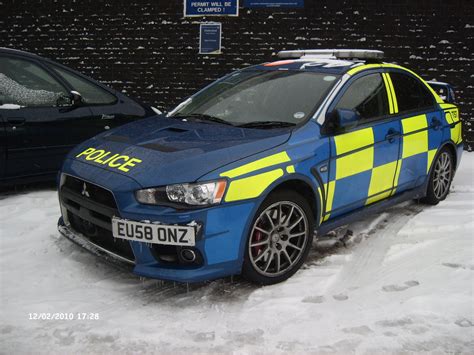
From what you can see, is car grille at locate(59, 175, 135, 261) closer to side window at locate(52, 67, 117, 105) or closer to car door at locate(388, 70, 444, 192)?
side window at locate(52, 67, 117, 105)

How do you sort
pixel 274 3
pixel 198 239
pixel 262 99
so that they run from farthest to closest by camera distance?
pixel 274 3 < pixel 262 99 < pixel 198 239

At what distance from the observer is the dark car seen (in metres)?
4.98

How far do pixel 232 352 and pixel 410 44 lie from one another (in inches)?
262

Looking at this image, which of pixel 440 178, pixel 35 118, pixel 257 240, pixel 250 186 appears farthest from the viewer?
pixel 440 178

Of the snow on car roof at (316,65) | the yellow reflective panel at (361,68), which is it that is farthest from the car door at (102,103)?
the yellow reflective panel at (361,68)

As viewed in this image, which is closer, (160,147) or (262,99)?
(160,147)

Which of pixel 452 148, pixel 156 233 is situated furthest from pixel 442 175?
pixel 156 233

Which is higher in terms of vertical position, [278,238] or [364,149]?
[364,149]

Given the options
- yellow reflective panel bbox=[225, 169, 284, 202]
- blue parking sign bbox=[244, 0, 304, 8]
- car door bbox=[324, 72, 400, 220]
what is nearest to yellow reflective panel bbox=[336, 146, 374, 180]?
car door bbox=[324, 72, 400, 220]

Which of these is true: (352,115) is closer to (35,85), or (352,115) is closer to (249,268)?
(249,268)

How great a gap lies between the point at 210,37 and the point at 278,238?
19.3 ft

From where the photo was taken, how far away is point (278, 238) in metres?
3.42

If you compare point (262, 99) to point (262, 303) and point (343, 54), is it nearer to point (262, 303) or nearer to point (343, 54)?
point (343, 54)

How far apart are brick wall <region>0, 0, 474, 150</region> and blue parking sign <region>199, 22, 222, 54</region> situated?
101 millimetres
